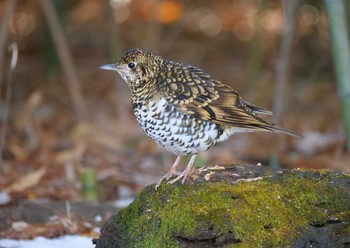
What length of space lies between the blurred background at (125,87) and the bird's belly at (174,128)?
2203mm

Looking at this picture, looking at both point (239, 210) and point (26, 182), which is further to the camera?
point (26, 182)

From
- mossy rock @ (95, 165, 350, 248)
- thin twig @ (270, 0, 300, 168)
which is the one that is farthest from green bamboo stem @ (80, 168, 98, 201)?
mossy rock @ (95, 165, 350, 248)

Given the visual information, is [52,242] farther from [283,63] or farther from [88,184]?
[283,63]

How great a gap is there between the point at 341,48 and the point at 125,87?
155 inches

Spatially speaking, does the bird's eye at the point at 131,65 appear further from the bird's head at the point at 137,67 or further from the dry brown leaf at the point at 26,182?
the dry brown leaf at the point at 26,182

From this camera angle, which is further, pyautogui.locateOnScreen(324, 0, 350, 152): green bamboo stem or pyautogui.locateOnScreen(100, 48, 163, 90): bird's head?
pyautogui.locateOnScreen(324, 0, 350, 152): green bamboo stem

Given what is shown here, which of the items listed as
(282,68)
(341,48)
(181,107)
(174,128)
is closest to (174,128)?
(174,128)

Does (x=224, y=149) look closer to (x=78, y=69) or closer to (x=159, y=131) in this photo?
(x=78, y=69)

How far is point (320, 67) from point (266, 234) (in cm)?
791

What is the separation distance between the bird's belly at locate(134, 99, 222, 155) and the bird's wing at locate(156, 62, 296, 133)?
0.05 meters

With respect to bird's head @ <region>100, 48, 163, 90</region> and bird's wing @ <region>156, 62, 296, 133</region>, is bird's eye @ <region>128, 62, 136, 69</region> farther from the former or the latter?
bird's wing @ <region>156, 62, 296, 133</region>

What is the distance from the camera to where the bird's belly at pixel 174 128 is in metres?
5.08

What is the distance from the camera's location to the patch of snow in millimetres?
5852

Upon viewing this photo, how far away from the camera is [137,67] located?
5.42 meters
